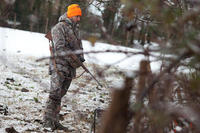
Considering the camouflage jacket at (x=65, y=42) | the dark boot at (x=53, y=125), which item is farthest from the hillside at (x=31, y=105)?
the camouflage jacket at (x=65, y=42)

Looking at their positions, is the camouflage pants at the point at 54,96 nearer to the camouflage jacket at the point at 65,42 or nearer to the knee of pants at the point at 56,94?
the knee of pants at the point at 56,94

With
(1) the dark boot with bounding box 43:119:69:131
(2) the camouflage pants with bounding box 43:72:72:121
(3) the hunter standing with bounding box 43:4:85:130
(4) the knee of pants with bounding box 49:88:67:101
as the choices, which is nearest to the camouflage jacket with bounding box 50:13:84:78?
(3) the hunter standing with bounding box 43:4:85:130

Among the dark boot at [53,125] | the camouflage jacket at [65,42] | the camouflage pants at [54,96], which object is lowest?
the dark boot at [53,125]

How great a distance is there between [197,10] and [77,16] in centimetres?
396

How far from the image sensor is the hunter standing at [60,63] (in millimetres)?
4730

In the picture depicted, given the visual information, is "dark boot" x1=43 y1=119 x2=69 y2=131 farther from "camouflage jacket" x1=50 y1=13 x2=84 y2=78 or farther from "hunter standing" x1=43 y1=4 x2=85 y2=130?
"camouflage jacket" x1=50 y1=13 x2=84 y2=78

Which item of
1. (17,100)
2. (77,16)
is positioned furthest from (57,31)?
(17,100)

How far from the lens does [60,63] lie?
4.78m

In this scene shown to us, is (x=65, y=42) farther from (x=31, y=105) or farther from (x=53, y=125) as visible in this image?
(x=31, y=105)

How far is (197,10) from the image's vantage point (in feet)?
3.86

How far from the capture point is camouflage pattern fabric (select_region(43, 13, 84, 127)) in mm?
4730

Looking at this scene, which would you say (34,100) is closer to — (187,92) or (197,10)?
(187,92)

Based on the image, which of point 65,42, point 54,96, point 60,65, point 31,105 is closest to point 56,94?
point 54,96

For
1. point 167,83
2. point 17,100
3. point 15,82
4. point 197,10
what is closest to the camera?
point 197,10
